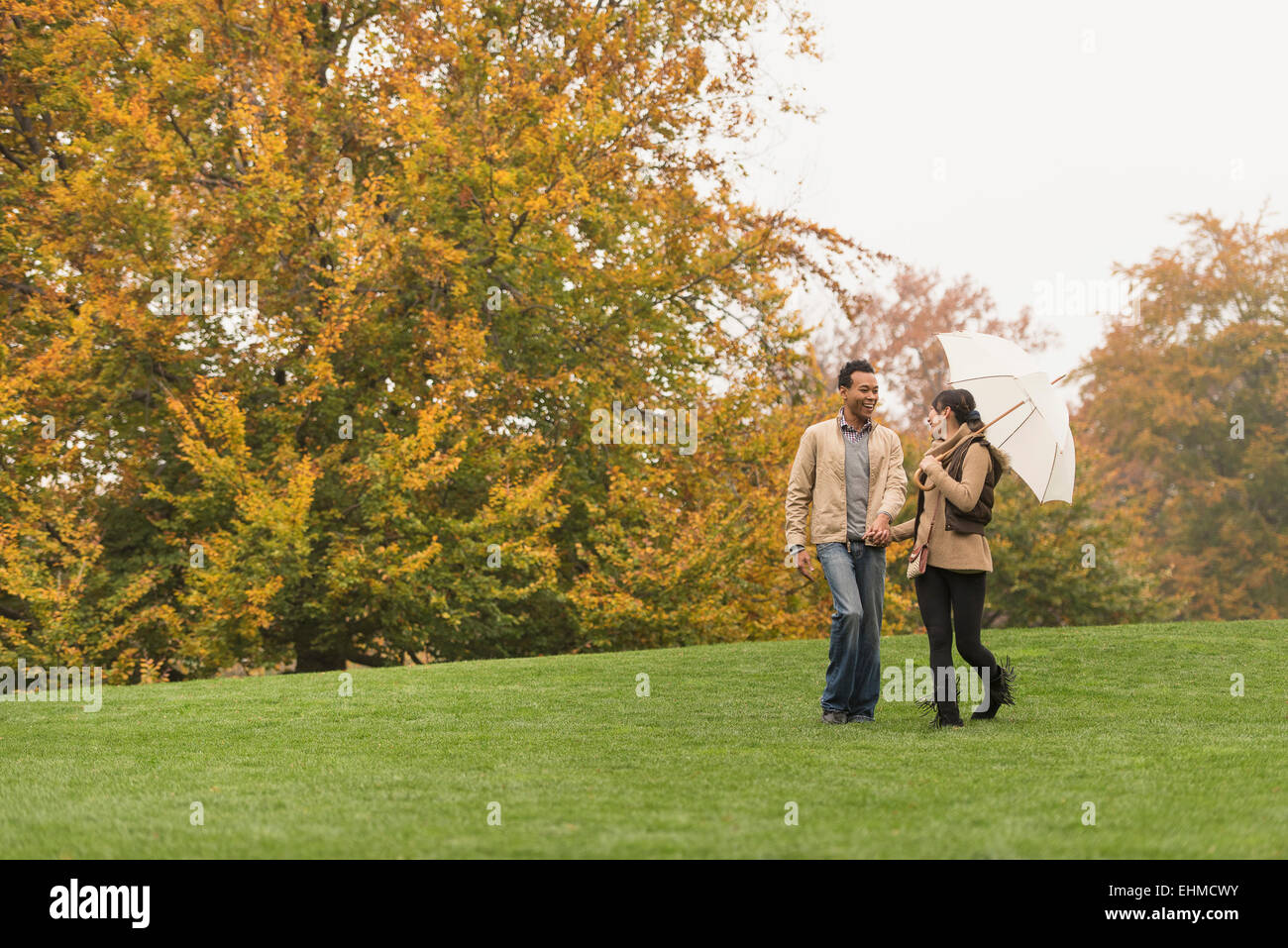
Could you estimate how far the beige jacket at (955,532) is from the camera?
729 cm

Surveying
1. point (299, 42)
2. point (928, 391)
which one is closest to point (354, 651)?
point (299, 42)

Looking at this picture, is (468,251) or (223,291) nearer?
(223,291)

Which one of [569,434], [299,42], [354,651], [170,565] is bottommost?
[354,651]

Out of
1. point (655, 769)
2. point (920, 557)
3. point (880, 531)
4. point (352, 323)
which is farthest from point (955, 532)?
point (352, 323)

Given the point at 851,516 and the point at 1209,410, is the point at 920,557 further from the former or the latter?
the point at 1209,410

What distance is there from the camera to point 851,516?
757cm

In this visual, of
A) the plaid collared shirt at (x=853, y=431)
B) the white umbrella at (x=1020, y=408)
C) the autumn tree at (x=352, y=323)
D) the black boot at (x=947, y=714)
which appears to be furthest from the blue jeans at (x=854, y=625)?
the autumn tree at (x=352, y=323)

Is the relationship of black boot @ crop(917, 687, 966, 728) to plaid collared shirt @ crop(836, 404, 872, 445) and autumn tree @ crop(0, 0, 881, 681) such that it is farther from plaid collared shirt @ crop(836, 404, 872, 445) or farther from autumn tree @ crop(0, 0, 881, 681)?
autumn tree @ crop(0, 0, 881, 681)

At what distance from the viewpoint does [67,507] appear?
17.8 metres

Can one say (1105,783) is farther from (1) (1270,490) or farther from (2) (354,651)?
(1) (1270,490)

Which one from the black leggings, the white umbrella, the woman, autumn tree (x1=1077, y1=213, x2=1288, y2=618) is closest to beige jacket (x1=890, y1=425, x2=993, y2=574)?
the woman

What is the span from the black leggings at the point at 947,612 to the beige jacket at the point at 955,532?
0.11 metres

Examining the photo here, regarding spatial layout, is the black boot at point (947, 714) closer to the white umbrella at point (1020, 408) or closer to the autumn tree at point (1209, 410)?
the white umbrella at point (1020, 408)
